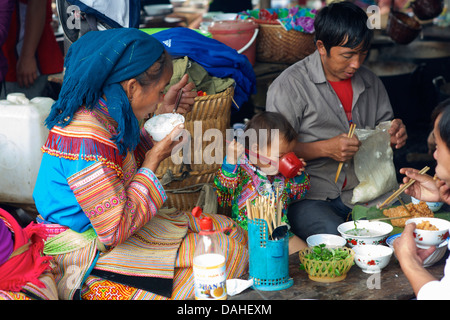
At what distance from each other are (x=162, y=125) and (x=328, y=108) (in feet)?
3.33

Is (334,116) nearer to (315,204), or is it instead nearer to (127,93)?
(315,204)

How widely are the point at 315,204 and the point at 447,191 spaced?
2.71 ft

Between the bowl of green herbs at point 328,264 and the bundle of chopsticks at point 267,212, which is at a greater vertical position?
the bundle of chopsticks at point 267,212

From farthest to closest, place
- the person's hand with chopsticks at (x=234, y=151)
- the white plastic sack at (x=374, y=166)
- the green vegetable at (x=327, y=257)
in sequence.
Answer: the white plastic sack at (x=374, y=166)
the person's hand with chopsticks at (x=234, y=151)
the green vegetable at (x=327, y=257)

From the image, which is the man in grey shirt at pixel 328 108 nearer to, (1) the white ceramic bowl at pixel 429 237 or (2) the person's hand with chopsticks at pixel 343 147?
(2) the person's hand with chopsticks at pixel 343 147

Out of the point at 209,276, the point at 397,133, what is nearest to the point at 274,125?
the point at 397,133

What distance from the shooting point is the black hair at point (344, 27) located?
2791mm

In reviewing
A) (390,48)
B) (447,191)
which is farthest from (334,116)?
(390,48)

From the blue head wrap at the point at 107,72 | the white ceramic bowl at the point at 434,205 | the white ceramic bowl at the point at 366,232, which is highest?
the blue head wrap at the point at 107,72

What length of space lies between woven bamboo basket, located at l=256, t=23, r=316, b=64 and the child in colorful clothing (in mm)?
1753

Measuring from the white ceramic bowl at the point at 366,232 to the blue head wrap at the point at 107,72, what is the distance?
0.92 m

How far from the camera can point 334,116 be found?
9.71 feet

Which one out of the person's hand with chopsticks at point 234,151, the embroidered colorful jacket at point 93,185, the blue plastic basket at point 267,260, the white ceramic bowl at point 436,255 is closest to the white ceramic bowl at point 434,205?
the white ceramic bowl at point 436,255
